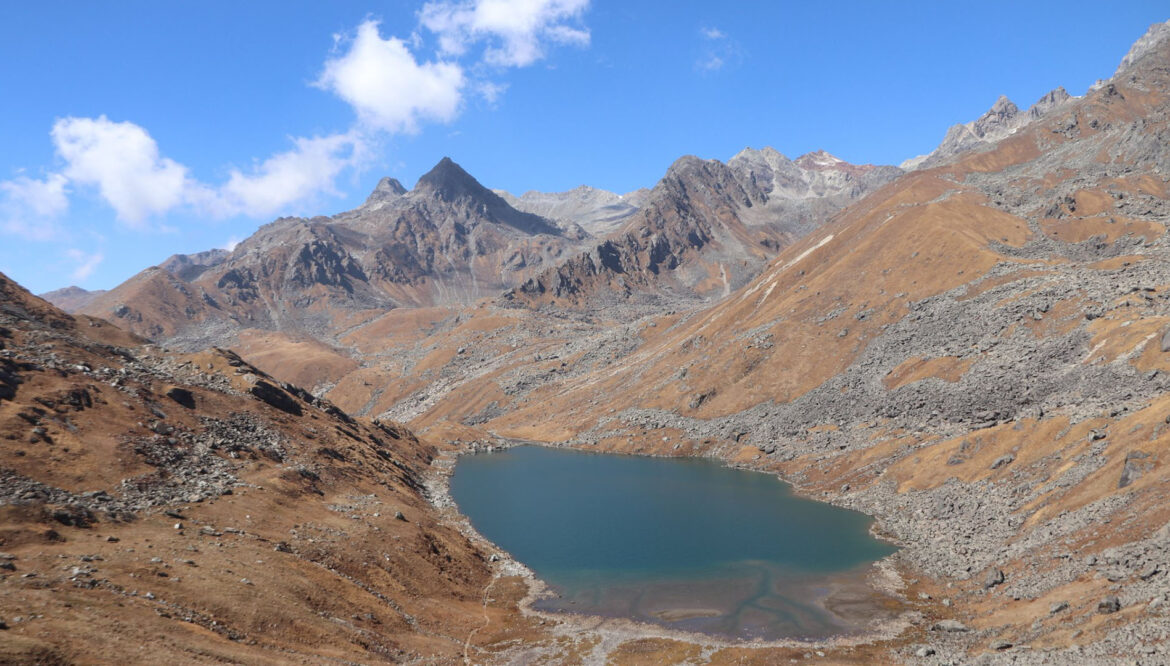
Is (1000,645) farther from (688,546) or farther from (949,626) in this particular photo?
(688,546)

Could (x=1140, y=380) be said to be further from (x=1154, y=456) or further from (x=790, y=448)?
(x=790, y=448)

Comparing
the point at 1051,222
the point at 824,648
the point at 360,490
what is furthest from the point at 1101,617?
the point at 1051,222

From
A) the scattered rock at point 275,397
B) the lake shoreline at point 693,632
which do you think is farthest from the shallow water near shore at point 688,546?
the scattered rock at point 275,397

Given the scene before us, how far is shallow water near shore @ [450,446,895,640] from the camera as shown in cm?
6969

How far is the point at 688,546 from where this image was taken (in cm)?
9300

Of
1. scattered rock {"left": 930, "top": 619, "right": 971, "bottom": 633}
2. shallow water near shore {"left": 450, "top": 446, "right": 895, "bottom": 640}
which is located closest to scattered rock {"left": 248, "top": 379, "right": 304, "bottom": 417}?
shallow water near shore {"left": 450, "top": 446, "right": 895, "bottom": 640}

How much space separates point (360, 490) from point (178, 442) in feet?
84.9

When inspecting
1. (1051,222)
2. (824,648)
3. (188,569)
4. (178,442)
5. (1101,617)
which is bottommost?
(824,648)

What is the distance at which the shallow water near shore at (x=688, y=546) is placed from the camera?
229 ft

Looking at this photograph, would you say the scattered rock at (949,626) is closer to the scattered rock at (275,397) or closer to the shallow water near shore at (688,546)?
the shallow water near shore at (688,546)

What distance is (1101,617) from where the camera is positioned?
A: 48.6 meters

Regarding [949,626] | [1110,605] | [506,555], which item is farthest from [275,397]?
[1110,605]

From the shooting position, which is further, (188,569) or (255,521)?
(255,521)

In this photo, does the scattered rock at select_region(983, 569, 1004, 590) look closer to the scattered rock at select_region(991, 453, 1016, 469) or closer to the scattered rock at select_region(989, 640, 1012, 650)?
the scattered rock at select_region(989, 640, 1012, 650)
